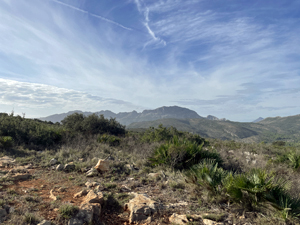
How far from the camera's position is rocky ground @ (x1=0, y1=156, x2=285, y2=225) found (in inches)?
127

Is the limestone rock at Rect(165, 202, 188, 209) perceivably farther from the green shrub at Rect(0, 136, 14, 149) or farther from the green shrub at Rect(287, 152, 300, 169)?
the green shrub at Rect(0, 136, 14, 149)

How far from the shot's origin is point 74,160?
7.41 m

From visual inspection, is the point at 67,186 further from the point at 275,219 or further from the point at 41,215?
the point at 275,219

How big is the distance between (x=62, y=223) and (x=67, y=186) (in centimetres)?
216

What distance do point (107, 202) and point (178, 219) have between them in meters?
1.75

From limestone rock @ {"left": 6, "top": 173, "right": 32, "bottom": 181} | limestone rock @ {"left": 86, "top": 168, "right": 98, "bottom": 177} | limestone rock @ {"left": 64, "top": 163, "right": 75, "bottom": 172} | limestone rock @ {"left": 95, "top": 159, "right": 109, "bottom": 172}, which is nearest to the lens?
limestone rock @ {"left": 6, "top": 173, "right": 32, "bottom": 181}

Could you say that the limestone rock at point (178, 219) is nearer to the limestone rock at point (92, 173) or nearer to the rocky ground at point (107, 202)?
the rocky ground at point (107, 202)

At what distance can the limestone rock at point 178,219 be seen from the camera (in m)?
3.22

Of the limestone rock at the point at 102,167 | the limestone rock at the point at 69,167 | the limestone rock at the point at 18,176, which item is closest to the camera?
the limestone rock at the point at 18,176

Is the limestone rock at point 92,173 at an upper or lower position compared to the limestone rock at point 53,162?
lower

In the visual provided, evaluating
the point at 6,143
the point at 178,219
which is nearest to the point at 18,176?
the point at 6,143

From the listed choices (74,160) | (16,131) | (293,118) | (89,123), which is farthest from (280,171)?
(293,118)

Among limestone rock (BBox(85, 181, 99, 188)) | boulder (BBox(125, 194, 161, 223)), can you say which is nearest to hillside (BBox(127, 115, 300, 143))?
limestone rock (BBox(85, 181, 99, 188))

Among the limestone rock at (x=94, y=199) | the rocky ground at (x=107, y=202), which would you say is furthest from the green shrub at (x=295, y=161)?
the limestone rock at (x=94, y=199)
